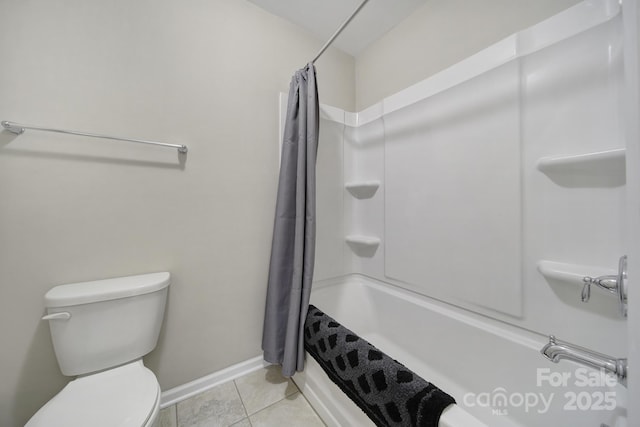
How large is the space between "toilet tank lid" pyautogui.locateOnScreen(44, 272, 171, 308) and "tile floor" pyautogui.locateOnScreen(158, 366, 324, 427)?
68cm

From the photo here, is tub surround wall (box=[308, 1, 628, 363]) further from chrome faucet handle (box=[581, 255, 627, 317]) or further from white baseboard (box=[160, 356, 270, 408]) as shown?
white baseboard (box=[160, 356, 270, 408])

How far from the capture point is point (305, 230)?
1.26 metres

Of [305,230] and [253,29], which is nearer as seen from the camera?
[305,230]

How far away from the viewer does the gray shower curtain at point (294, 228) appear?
3.99 ft

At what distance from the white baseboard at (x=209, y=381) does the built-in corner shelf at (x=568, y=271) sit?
160 cm

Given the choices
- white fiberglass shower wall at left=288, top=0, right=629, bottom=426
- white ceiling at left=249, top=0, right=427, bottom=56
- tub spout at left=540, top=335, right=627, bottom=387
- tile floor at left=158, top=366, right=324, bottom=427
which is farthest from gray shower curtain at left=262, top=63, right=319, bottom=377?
tub spout at left=540, top=335, right=627, bottom=387

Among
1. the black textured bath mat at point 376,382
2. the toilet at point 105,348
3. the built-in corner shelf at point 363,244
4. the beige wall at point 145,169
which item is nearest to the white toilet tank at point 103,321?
the toilet at point 105,348

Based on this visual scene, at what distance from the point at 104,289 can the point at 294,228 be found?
2.91ft

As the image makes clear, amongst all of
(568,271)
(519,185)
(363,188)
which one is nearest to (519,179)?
(519,185)

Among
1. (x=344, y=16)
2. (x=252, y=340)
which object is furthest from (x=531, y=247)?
(x=344, y=16)

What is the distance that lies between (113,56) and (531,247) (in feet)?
7.03

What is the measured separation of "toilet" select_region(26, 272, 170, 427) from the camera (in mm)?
696

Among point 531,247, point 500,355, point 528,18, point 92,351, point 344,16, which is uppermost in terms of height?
point 344,16

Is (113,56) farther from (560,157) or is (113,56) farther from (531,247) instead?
(531,247)
